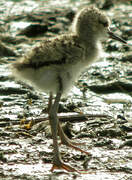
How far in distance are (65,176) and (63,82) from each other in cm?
82

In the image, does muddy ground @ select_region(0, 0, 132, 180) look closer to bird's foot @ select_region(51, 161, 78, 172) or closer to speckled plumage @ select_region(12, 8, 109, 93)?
bird's foot @ select_region(51, 161, 78, 172)

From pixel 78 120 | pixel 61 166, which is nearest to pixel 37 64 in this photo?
pixel 61 166

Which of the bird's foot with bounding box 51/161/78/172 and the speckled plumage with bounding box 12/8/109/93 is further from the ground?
the speckled plumage with bounding box 12/8/109/93

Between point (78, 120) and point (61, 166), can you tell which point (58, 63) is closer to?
point (61, 166)

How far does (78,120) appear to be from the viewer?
4.47m

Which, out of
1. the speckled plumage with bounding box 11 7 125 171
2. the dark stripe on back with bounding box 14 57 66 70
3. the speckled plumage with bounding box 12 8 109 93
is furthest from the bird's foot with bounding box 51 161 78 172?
the dark stripe on back with bounding box 14 57 66 70

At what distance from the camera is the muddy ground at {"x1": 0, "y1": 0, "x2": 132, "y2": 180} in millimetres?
3445

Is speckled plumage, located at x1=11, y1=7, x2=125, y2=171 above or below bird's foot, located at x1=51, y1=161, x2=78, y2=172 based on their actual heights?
above

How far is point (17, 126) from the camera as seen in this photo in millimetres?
4242

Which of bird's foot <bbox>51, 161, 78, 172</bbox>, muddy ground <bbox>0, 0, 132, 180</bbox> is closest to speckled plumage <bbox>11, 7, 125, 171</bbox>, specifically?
bird's foot <bbox>51, 161, 78, 172</bbox>

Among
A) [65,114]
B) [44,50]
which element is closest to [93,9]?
[44,50]

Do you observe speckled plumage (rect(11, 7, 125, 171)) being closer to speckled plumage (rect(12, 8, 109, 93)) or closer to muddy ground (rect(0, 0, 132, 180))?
speckled plumage (rect(12, 8, 109, 93))

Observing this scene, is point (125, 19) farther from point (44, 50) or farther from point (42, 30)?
point (44, 50)

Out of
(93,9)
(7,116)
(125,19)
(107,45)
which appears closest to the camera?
(93,9)
